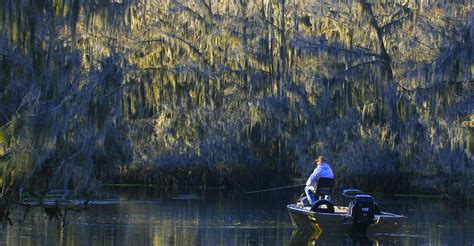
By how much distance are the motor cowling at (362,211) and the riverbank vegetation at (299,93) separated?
895cm

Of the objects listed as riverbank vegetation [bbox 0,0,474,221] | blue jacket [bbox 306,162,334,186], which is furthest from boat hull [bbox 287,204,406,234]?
riverbank vegetation [bbox 0,0,474,221]

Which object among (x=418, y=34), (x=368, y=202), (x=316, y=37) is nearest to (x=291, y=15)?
(x=316, y=37)

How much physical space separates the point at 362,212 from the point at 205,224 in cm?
315

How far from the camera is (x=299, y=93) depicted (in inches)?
1287

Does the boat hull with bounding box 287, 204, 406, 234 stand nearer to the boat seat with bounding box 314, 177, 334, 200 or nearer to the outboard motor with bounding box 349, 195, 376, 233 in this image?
the outboard motor with bounding box 349, 195, 376, 233

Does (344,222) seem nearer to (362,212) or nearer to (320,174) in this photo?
(362,212)

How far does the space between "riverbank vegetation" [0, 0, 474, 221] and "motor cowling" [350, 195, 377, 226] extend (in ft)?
29.4

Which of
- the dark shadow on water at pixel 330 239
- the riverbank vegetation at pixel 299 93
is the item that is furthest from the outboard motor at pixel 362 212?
the riverbank vegetation at pixel 299 93

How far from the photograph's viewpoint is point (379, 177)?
31.7m

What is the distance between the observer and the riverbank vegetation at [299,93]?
29.9 m

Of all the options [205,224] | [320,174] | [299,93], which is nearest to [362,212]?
[320,174]

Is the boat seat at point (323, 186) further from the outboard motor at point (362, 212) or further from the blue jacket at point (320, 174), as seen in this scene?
the outboard motor at point (362, 212)

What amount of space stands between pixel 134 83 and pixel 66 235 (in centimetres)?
1172

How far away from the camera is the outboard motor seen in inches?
→ 798
